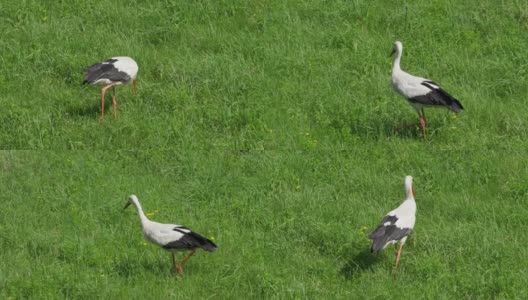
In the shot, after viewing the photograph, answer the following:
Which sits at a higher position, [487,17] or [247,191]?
[487,17]

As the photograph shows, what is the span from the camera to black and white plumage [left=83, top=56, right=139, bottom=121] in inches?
524

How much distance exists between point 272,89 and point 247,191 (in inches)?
66.7

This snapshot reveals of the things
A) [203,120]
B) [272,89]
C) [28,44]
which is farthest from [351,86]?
[28,44]

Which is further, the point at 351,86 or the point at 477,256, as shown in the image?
the point at 351,86

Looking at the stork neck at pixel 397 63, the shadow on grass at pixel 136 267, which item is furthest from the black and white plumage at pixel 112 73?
the stork neck at pixel 397 63

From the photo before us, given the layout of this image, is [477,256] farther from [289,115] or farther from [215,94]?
[215,94]

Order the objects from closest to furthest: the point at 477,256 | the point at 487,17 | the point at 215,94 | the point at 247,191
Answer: the point at 477,256
the point at 247,191
the point at 215,94
the point at 487,17

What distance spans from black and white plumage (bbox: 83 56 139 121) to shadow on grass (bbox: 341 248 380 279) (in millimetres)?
3649

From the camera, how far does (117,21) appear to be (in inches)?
591

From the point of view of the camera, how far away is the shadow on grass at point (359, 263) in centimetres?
1132

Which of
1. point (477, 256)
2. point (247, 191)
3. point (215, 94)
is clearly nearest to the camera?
point (477, 256)

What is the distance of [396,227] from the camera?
11.3m

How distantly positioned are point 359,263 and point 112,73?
3.93m

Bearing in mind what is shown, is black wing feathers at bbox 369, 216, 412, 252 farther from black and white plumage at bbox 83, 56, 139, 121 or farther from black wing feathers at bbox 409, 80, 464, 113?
black and white plumage at bbox 83, 56, 139, 121
